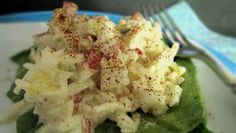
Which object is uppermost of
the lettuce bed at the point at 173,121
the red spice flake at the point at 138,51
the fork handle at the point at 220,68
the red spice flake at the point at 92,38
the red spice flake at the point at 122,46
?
the red spice flake at the point at 92,38

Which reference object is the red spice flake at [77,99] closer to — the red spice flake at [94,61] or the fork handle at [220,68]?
the red spice flake at [94,61]

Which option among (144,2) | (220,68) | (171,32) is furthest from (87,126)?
(144,2)

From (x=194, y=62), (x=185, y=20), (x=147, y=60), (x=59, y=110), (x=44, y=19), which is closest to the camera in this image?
(x=59, y=110)

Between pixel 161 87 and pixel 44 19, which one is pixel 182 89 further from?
pixel 44 19

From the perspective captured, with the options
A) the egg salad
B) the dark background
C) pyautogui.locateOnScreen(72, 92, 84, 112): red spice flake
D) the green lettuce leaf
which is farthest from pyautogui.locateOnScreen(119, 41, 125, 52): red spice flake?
the dark background

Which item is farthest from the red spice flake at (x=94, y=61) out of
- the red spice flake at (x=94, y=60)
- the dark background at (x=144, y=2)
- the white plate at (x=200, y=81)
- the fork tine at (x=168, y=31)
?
the dark background at (x=144, y=2)

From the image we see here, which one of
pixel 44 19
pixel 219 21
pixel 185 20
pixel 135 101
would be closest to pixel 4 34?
pixel 44 19
